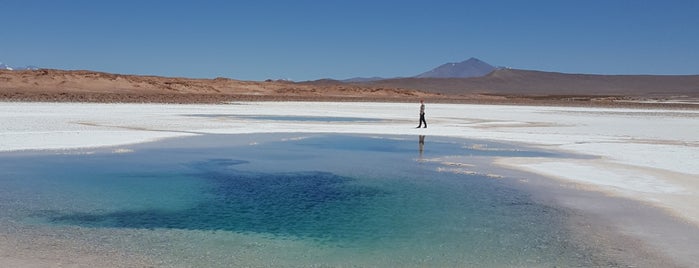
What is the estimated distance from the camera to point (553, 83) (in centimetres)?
14225

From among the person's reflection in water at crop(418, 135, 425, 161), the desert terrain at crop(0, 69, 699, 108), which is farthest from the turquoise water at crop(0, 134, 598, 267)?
the desert terrain at crop(0, 69, 699, 108)

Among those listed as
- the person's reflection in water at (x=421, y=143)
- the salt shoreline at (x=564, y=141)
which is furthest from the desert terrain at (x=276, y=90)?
the person's reflection in water at (x=421, y=143)

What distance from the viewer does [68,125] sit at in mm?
22578

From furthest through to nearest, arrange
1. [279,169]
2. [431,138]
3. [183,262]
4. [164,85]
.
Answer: [164,85], [431,138], [279,169], [183,262]

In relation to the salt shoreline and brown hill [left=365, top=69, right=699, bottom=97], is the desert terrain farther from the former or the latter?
the salt shoreline

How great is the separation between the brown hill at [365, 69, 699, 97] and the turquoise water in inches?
4419

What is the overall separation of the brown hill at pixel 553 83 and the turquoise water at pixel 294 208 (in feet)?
368

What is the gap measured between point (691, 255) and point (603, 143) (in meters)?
12.2

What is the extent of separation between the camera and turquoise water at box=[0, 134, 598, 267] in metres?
7.16

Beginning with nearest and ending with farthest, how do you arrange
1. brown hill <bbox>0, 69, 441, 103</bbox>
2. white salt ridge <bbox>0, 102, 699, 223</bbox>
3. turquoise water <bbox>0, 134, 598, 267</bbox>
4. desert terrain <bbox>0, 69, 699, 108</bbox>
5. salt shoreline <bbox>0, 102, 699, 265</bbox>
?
turquoise water <bbox>0, 134, 598, 267</bbox>
salt shoreline <bbox>0, 102, 699, 265</bbox>
white salt ridge <bbox>0, 102, 699, 223</bbox>
desert terrain <bbox>0, 69, 699, 108</bbox>
brown hill <bbox>0, 69, 441, 103</bbox>

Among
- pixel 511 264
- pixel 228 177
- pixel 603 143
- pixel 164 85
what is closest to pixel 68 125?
pixel 228 177

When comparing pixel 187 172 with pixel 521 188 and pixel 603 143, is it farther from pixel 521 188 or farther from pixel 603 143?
pixel 603 143

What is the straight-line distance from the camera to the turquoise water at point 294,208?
282 inches

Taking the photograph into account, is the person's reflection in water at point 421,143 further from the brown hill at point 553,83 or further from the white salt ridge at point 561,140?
the brown hill at point 553,83
